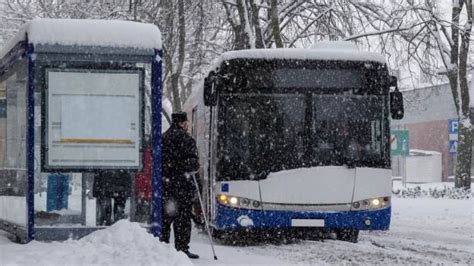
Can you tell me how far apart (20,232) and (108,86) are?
209 centimetres

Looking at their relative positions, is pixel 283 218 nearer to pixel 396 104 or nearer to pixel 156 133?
pixel 396 104

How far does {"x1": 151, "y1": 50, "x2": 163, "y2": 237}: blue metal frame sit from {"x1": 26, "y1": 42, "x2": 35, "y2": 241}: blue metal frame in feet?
4.51

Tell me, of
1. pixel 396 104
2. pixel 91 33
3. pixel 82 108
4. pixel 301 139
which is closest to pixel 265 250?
pixel 301 139

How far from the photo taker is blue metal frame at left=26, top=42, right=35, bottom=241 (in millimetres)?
9234

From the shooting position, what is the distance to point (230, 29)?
973 inches

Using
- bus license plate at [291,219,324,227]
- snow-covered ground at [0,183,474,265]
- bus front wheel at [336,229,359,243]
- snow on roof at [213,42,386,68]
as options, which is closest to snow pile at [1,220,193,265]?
snow-covered ground at [0,183,474,265]

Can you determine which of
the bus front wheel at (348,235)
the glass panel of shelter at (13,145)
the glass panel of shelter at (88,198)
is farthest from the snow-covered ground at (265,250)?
the glass panel of shelter at (88,198)

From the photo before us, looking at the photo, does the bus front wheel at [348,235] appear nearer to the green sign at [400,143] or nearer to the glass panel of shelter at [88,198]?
the glass panel of shelter at [88,198]

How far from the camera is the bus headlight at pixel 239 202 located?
38.2 feet

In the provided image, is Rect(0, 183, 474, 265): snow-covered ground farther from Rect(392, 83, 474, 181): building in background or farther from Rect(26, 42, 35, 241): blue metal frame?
Rect(392, 83, 474, 181): building in background

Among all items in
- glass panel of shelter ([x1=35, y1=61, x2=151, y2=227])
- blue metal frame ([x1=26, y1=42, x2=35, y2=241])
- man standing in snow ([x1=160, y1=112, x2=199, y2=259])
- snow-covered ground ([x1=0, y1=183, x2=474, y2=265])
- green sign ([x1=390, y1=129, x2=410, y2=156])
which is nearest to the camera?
snow-covered ground ([x1=0, y1=183, x2=474, y2=265])

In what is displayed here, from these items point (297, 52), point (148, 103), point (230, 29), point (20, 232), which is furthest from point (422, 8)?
point (20, 232)

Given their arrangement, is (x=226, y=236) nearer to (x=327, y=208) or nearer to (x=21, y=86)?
(x=327, y=208)

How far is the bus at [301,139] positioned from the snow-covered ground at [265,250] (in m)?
0.52
